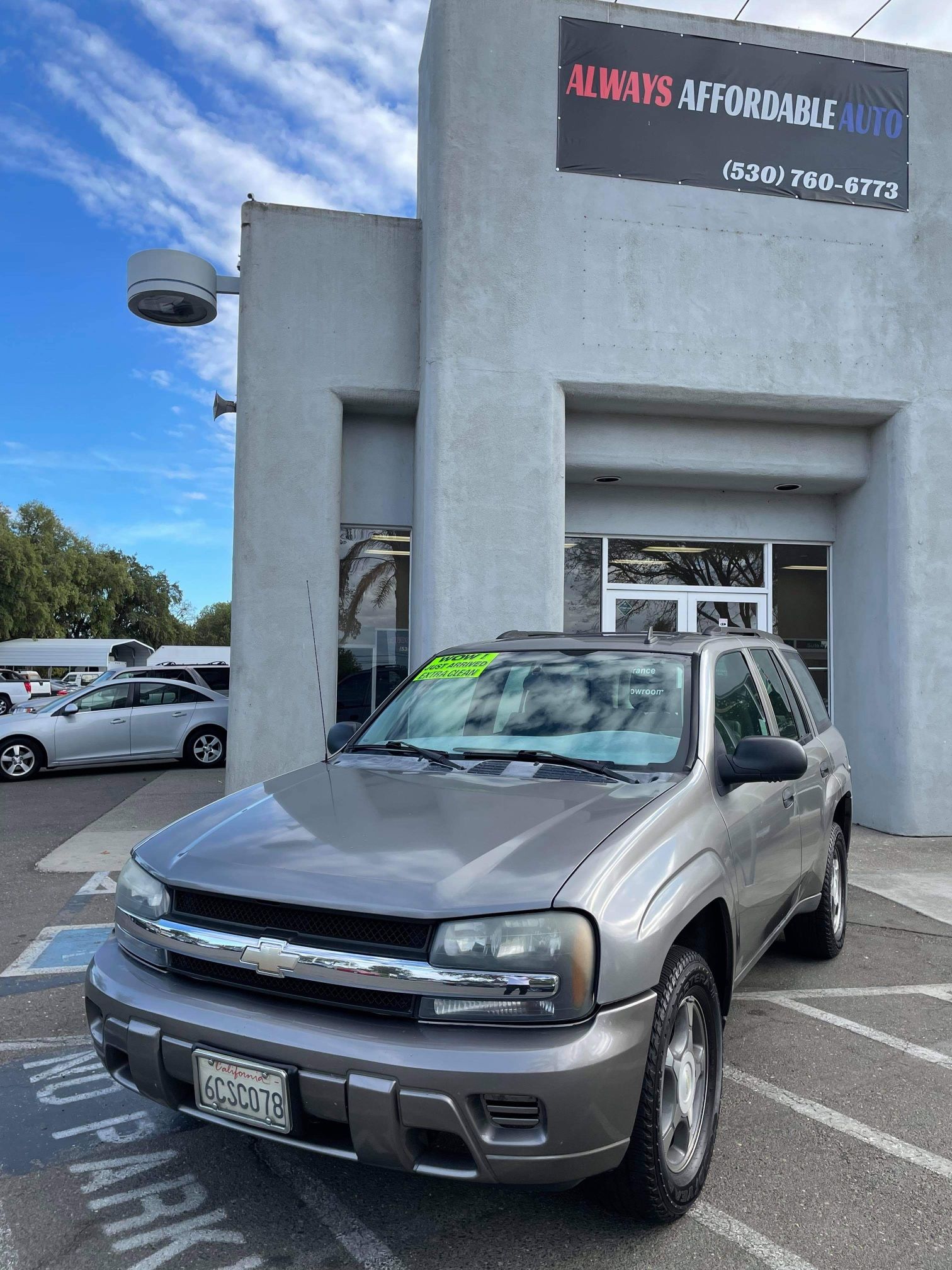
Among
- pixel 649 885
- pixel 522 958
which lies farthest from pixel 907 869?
pixel 522 958

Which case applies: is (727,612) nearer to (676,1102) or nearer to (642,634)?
(642,634)

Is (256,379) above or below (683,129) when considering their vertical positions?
below

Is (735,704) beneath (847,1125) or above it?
above

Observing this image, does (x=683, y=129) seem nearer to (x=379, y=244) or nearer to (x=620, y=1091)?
(x=379, y=244)

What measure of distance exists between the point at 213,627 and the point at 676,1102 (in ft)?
397

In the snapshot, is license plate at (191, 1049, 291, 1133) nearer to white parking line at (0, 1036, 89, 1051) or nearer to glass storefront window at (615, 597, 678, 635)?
white parking line at (0, 1036, 89, 1051)

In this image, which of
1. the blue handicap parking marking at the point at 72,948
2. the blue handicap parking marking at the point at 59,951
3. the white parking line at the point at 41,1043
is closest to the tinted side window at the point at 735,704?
the white parking line at the point at 41,1043

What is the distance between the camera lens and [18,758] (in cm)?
1432

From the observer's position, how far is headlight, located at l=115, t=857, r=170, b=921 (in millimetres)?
2889

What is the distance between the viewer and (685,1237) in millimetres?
2705

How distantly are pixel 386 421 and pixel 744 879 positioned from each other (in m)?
7.68

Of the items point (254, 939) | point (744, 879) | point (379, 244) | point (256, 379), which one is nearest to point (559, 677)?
point (744, 879)

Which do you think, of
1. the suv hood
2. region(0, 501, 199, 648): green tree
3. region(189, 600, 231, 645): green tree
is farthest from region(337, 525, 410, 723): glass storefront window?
region(189, 600, 231, 645): green tree

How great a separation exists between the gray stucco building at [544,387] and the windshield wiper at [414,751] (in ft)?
15.4
